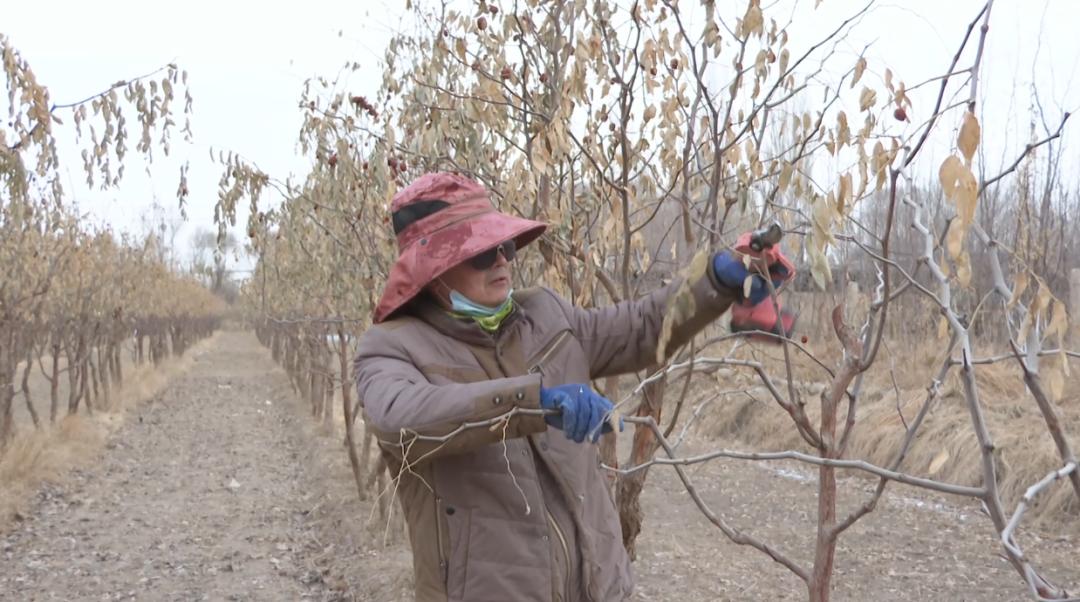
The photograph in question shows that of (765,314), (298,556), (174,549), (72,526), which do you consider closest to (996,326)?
(298,556)

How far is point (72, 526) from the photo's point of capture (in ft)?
30.7

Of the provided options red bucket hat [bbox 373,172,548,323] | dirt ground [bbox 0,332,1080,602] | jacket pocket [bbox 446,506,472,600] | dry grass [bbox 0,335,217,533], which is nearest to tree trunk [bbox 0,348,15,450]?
dry grass [bbox 0,335,217,533]

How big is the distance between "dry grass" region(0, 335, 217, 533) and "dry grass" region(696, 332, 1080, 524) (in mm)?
6776

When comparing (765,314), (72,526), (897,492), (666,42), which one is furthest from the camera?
(897,492)

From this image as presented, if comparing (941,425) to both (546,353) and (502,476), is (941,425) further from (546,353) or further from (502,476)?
(502,476)

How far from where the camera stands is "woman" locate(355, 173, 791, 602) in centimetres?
233

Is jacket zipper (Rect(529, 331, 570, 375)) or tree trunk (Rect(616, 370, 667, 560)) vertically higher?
jacket zipper (Rect(529, 331, 570, 375))

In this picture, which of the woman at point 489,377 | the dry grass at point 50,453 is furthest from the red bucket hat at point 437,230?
the dry grass at point 50,453

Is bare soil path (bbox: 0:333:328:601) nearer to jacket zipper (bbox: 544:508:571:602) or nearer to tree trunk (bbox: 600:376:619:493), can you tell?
tree trunk (bbox: 600:376:619:493)

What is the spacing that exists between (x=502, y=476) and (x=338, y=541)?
6563mm

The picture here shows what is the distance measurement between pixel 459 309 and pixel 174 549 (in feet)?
23.0

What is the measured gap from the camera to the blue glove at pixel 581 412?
1.92 m

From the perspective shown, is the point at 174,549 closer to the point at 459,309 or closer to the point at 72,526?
the point at 72,526

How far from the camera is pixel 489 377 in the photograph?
2480 mm
